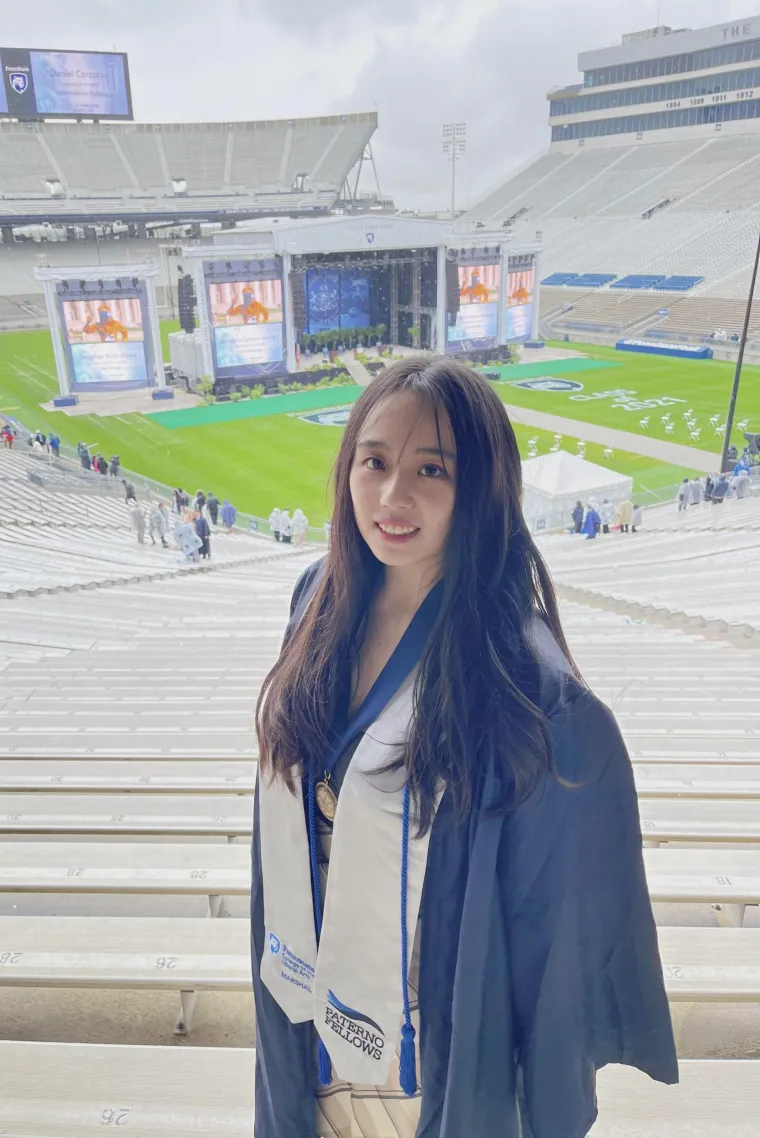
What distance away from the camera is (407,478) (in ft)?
4.77

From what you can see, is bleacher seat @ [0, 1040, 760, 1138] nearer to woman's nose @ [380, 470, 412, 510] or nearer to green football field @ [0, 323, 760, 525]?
woman's nose @ [380, 470, 412, 510]

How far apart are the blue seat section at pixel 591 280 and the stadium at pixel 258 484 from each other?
0.32 m

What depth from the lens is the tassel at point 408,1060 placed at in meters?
1.55

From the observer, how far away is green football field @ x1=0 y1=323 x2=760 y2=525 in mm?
20016

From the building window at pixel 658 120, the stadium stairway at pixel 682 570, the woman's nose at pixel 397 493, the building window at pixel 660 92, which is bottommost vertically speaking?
the stadium stairway at pixel 682 570

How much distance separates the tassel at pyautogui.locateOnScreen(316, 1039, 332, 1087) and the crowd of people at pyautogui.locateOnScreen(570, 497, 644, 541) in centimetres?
1220

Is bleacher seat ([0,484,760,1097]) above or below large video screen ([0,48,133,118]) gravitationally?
below

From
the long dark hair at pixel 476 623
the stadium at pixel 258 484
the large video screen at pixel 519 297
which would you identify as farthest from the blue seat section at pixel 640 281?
the long dark hair at pixel 476 623

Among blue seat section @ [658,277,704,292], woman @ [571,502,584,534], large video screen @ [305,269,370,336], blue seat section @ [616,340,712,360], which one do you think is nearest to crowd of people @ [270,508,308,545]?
woman @ [571,502,584,534]

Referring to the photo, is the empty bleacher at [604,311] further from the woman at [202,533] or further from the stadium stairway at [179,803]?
the stadium stairway at [179,803]

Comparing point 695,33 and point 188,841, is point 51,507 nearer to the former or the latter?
point 188,841

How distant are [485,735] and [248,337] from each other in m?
30.6

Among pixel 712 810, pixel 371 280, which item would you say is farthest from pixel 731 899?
pixel 371 280

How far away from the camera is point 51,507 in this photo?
15.7 m
